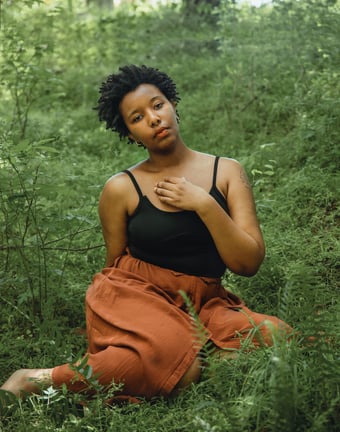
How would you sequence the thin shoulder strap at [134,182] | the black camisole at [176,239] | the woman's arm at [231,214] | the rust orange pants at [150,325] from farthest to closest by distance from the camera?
the thin shoulder strap at [134,182]
the black camisole at [176,239]
the woman's arm at [231,214]
the rust orange pants at [150,325]

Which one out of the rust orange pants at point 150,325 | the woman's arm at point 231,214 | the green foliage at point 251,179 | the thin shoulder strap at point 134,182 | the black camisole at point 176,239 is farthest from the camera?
the thin shoulder strap at point 134,182

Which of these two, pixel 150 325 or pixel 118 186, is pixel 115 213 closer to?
pixel 118 186

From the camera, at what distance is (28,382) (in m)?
2.60

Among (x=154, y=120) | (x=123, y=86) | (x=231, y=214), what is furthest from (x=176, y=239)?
(x=123, y=86)

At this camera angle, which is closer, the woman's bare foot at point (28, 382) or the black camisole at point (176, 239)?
the woman's bare foot at point (28, 382)

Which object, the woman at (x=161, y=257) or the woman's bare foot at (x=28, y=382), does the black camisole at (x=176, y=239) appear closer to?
the woman at (x=161, y=257)

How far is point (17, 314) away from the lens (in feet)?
11.2

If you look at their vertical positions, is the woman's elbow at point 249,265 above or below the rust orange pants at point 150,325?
Answer: above

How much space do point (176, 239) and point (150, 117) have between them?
0.56 m

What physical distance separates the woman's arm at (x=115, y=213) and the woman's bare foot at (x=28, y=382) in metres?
0.69

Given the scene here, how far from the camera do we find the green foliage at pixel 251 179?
215 centimetres

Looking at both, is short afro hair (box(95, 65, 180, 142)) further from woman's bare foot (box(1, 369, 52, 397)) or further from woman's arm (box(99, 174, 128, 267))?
woman's bare foot (box(1, 369, 52, 397))

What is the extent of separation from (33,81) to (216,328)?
3442mm

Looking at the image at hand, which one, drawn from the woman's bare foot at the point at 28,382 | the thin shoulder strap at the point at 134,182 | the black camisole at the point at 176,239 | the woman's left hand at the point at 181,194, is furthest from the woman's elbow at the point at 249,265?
the woman's bare foot at the point at 28,382
